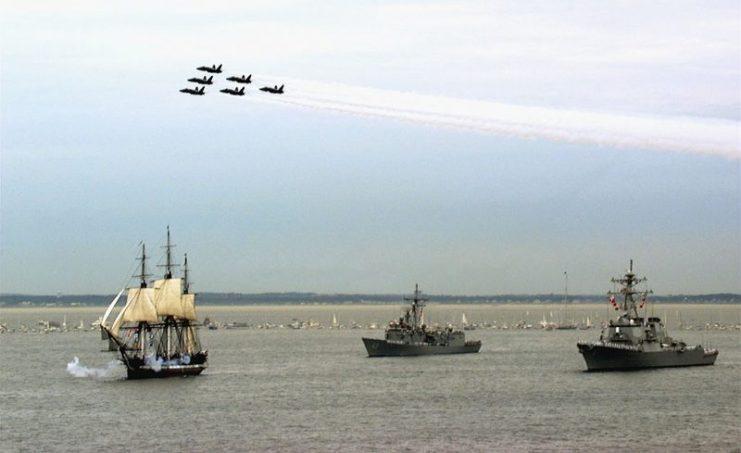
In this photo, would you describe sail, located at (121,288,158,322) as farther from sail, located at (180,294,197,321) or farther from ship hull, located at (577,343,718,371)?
ship hull, located at (577,343,718,371)

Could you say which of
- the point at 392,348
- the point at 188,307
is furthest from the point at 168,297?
the point at 392,348

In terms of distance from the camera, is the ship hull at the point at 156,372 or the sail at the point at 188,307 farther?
the sail at the point at 188,307

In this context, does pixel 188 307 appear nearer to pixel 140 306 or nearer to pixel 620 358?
pixel 140 306

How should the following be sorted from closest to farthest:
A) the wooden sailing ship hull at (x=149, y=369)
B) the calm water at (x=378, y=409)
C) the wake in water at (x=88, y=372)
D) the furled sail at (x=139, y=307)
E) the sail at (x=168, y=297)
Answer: the calm water at (x=378, y=409)
the wooden sailing ship hull at (x=149, y=369)
the wake in water at (x=88, y=372)
the furled sail at (x=139, y=307)
the sail at (x=168, y=297)

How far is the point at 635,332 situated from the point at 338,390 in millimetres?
37027

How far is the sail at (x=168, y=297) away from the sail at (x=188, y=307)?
0.25 metres

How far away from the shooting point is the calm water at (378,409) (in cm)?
8806

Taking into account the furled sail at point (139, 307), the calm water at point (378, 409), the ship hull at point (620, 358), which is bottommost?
the calm water at point (378, 409)

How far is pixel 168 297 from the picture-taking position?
156500 mm

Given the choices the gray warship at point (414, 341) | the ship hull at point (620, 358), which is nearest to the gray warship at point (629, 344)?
the ship hull at point (620, 358)

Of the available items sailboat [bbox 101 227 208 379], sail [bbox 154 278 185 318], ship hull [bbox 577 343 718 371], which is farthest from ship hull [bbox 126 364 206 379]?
ship hull [bbox 577 343 718 371]

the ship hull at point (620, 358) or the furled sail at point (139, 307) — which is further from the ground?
the furled sail at point (139, 307)

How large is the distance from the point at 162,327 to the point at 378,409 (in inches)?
2083

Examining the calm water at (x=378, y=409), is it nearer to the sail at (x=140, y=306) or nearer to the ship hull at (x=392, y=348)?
→ the sail at (x=140, y=306)
